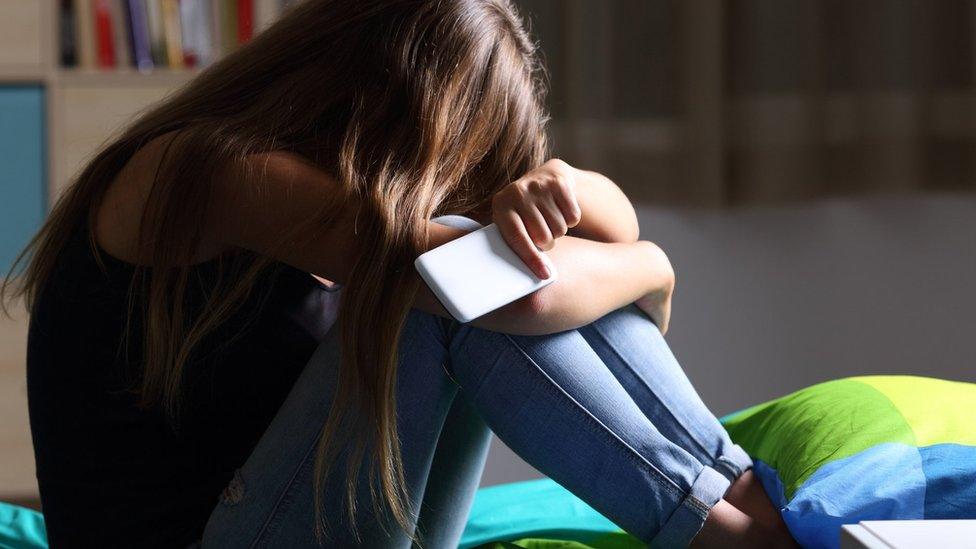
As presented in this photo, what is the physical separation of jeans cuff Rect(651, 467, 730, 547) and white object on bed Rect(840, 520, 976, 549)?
0.64 feet

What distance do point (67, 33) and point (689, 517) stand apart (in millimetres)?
1675

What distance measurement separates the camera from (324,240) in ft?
2.79

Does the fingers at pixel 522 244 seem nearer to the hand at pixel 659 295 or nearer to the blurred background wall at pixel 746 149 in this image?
the hand at pixel 659 295

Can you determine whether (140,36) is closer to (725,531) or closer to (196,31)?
(196,31)

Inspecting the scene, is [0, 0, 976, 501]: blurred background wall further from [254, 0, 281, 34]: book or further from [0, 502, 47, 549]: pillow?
[0, 502, 47, 549]: pillow

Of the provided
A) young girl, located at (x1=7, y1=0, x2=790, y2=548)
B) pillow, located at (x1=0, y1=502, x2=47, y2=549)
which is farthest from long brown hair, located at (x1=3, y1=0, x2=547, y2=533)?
pillow, located at (x1=0, y1=502, x2=47, y2=549)

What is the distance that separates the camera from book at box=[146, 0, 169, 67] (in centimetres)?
202

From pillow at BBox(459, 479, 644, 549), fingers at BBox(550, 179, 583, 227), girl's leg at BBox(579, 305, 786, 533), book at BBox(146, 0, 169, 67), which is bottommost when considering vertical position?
pillow at BBox(459, 479, 644, 549)

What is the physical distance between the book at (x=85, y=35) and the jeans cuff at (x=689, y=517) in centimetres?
162

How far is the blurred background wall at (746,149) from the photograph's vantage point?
6.54 feet

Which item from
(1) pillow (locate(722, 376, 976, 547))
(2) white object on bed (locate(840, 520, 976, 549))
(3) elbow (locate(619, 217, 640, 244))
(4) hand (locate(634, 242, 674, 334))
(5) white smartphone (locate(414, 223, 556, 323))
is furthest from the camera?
(3) elbow (locate(619, 217, 640, 244))

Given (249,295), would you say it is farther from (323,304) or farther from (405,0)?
(405,0)

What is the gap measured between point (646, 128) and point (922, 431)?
127 centimetres

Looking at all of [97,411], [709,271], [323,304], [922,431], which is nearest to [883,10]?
[709,271]
